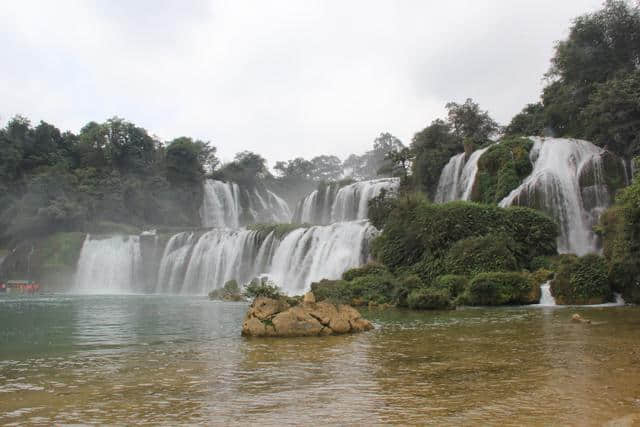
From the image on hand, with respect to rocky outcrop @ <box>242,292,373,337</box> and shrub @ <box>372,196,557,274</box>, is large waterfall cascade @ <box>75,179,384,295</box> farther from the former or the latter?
rocky outcrop @ <box>242,292,373,337</box>

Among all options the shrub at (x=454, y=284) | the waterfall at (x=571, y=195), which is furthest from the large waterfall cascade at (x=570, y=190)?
the shrub at (x=454, y=284)

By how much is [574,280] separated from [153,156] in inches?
2238

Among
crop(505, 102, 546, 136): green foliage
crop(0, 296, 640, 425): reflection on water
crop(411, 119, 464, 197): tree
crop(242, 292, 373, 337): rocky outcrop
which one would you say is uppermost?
crop(505, 102, 546, 136): green foliage

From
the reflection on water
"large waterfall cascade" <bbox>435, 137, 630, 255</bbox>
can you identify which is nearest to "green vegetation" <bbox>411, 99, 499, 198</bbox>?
"large waterfall cascade" <bbox>435, 137, 630, 255</bbox>

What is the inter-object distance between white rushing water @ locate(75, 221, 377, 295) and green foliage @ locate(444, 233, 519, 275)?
737cm

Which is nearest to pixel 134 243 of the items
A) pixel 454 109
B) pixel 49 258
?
pixel 49 258

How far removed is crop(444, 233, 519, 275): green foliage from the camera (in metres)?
22.6

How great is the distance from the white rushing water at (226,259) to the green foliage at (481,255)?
7.37m

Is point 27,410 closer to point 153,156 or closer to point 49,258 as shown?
point 49,258

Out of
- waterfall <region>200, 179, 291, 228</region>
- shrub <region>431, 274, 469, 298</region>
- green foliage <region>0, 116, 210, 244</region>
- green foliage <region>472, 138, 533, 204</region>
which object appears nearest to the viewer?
shrub <region>431, 274, 469, 298</region>

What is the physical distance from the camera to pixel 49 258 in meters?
48.6

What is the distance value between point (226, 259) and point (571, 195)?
23.0 m

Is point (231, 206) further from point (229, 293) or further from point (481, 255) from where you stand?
point (481, 255)

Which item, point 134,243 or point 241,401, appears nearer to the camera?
point 241,401
